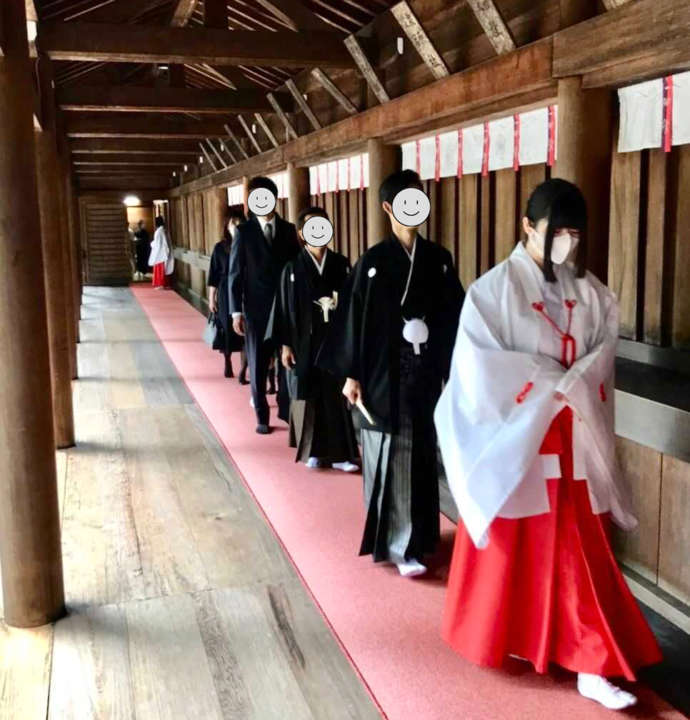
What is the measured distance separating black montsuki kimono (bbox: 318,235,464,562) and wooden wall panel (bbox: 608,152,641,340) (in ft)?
2.67

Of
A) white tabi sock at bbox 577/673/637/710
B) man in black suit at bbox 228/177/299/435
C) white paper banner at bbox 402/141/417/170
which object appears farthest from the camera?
man in black suit at bbox 228/177/299/435

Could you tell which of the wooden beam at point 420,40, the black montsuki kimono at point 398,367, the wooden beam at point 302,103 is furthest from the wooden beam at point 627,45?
the wooden beam at point 302,103

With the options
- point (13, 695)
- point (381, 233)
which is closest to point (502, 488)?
point (13, 695)

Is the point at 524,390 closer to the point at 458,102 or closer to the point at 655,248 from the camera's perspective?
the point at 655,248

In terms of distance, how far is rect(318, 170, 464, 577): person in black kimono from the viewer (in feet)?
13.3

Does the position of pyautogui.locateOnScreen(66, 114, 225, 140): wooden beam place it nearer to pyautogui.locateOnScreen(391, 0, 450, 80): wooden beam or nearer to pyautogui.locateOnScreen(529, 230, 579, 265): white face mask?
pyautogui.locateOnScreen(391, 0, 450, 80): wooden beam

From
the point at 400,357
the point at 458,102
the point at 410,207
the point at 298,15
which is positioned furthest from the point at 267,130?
the point at 400,357

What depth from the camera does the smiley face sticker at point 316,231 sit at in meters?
5.49

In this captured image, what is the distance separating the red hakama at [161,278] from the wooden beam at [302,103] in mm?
14614

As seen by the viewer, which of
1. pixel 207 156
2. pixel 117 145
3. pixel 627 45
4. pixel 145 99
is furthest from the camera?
pixel 207 156

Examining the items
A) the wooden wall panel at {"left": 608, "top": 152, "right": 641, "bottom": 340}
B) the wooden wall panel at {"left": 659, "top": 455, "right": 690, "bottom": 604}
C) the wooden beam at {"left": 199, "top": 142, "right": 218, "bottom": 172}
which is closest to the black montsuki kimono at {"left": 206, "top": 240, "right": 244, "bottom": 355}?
the wooden wall panel at {"left": 608, "top": 152, "right": 641, "bottom": 340}

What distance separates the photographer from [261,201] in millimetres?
6605

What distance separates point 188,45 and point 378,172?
5.92 ft

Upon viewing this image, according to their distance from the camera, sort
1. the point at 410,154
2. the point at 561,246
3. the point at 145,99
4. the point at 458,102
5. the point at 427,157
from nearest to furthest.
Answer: the point at 561,246 < the point at 458,102 < the point at 427,157 < the point at 410,154 < the point at 145,99
